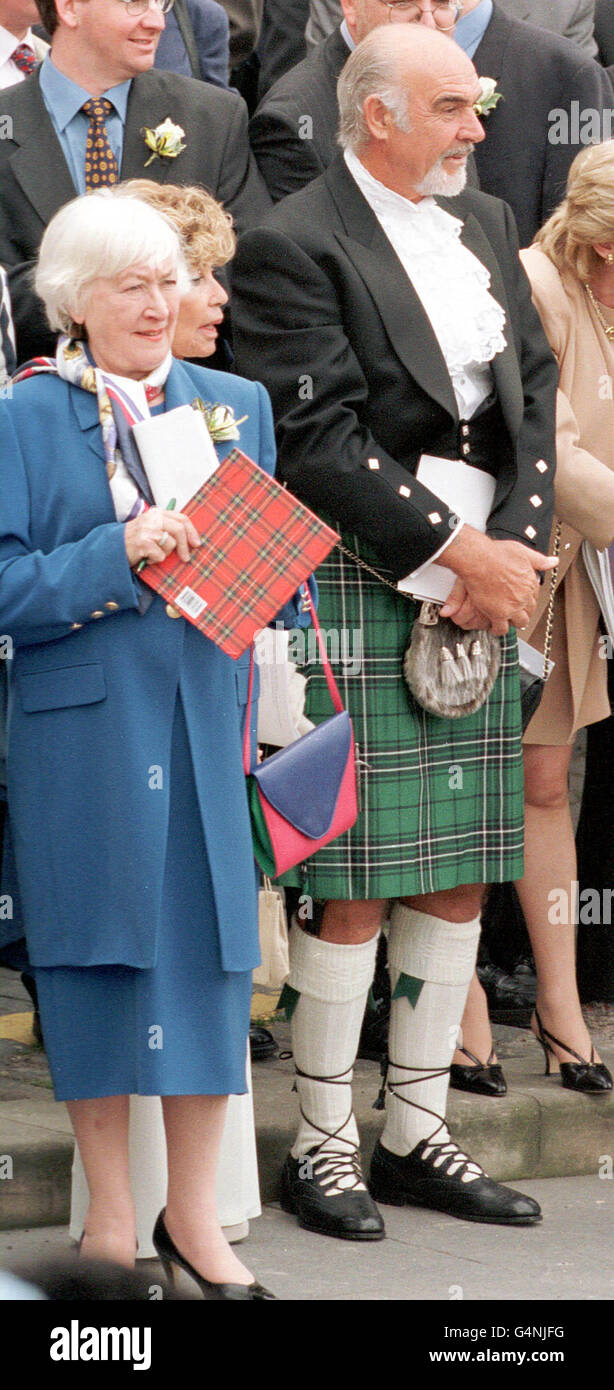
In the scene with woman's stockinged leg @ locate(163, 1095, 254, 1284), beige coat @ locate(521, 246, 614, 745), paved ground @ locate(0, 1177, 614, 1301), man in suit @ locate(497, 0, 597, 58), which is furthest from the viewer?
man in suit @ locate(497, 0, 597, 58)

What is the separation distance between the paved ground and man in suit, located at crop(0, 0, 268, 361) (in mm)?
1838

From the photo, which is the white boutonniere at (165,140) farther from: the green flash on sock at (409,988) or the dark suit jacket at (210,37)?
the green flash on sock at (409,988)

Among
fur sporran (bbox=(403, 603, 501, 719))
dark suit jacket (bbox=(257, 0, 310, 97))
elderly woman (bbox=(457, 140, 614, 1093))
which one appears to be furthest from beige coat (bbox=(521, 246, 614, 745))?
dark suit jacket (bbox=(257, 0, 310, 97))

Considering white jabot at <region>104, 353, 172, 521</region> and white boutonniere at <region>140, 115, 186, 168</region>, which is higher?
white boutonniere at <region>140, 115, 186, 168</region>

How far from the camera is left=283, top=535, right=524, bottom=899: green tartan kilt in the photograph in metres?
3.83

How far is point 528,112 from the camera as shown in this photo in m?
5.04

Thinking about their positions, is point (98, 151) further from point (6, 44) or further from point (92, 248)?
point (92, 248)

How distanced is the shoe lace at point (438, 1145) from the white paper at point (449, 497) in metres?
0.96

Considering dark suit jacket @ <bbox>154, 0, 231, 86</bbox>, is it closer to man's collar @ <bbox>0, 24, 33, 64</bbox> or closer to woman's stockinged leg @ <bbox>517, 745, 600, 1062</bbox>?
man's collar @ <bbox>0, 24, 33, 64</bbox>

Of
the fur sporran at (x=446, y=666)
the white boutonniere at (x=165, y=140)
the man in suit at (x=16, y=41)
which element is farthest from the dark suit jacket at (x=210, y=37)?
the fur sporran at (x=446, y=666)

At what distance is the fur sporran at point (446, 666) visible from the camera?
381cm

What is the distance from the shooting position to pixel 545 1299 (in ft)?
Result: 11.5

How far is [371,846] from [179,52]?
101 inches
